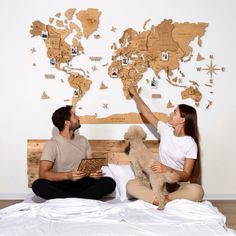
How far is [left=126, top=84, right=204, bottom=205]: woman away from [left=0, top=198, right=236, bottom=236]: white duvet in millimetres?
151

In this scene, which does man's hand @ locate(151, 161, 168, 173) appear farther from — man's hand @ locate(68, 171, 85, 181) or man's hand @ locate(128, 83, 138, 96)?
man's hand @ locate(128, 83, 138, 96)

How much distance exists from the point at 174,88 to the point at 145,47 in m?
0.45

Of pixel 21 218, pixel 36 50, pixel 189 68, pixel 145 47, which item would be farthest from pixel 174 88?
pixel 21 218

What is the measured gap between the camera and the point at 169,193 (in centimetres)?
313

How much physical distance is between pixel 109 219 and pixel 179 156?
86cm

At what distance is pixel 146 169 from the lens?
3129 mm

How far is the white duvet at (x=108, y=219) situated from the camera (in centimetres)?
243

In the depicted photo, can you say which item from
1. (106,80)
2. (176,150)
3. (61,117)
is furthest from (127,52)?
(176,150)

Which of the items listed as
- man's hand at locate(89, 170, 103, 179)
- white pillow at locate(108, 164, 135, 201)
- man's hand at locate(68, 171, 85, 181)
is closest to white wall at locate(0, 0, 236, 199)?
white pillow at locate(108, 164, 135, 201)

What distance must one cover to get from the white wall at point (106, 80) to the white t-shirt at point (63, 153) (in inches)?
15.5

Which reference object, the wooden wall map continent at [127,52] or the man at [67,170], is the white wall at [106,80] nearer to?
the wooden wall map continent at [127,52]

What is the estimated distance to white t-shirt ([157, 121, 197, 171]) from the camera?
321 cm

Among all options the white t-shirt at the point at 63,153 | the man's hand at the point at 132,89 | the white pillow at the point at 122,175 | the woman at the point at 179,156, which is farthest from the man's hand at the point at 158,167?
the man's hand at the point at 132,89

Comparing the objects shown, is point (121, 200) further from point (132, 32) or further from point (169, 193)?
point (132, 32)
